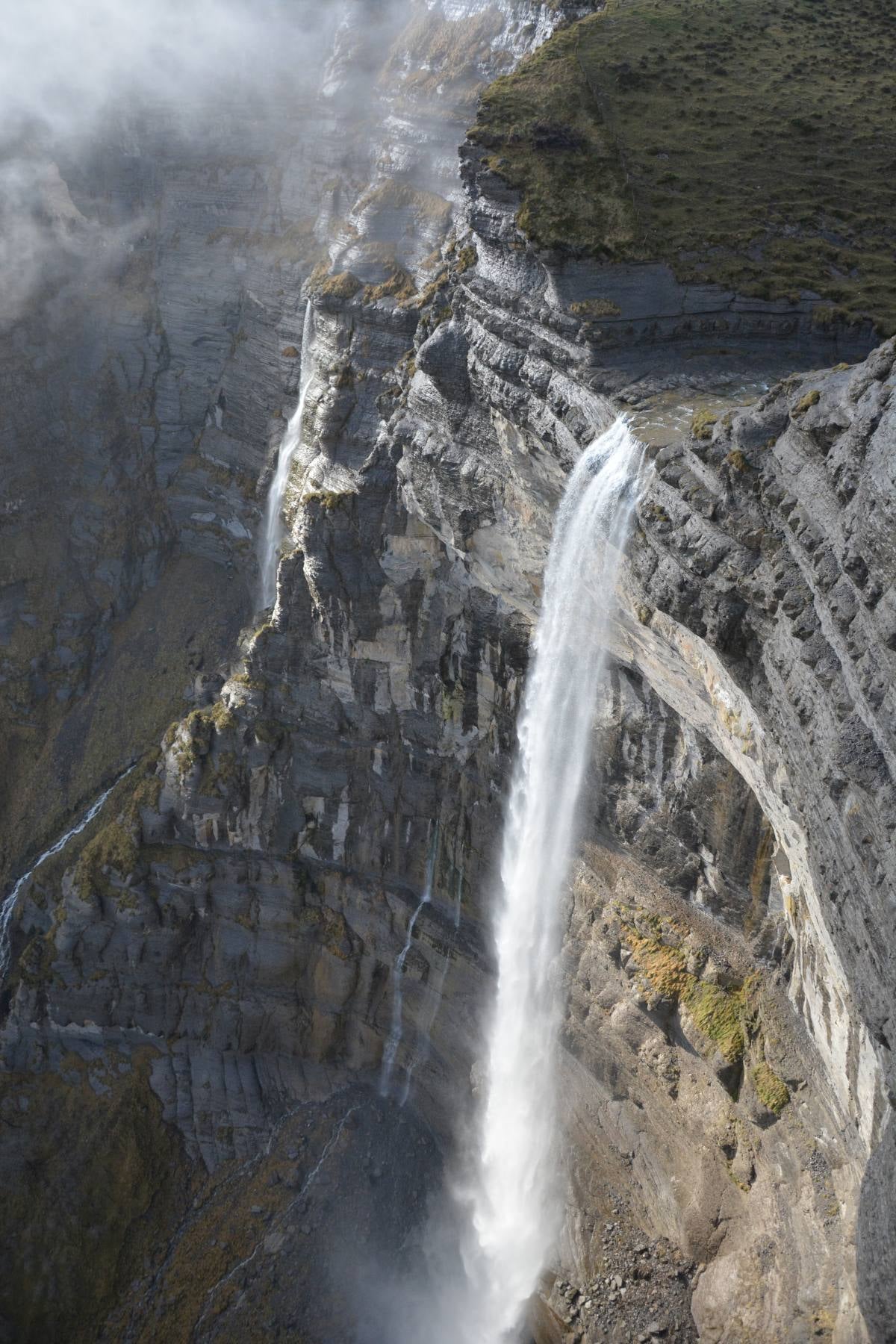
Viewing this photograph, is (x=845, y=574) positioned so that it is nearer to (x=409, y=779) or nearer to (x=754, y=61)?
(x=409, y=779)

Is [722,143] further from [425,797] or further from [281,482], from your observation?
[425,797]

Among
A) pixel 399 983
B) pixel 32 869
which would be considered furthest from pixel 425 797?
pixel 32 869

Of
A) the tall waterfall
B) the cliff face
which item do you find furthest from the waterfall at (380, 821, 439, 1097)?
the tall waterfall

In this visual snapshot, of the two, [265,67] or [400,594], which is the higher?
[265,67]

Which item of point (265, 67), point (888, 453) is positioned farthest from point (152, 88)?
point (888, 453)

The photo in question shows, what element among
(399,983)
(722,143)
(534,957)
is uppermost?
(722,143)

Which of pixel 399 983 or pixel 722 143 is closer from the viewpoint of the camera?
pixel 722 143
